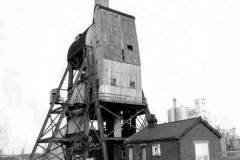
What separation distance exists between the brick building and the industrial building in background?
6604cm

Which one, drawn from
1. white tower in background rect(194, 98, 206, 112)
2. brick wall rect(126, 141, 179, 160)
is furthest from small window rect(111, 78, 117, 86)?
white tower in background rect(194, 98, 206, 112)

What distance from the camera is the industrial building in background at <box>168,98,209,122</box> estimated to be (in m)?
87.7

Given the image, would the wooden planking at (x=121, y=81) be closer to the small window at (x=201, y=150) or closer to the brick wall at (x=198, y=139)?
the brick wall at (x=198, y=139)

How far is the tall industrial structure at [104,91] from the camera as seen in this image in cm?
2711

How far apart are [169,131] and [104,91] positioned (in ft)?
28.5

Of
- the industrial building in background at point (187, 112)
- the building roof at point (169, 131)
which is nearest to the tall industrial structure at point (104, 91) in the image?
the building roof at point (169, 131)

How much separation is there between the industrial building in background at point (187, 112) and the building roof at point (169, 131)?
215ft

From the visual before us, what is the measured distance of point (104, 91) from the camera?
27000mm

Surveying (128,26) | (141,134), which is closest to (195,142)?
(141,134)

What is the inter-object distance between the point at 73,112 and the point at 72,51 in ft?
24.7

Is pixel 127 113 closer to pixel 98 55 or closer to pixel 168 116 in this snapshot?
pixel 98 55

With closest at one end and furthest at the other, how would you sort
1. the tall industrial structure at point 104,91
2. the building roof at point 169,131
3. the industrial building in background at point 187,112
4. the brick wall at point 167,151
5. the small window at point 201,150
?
the brick wall at point 167,151
the building roof at point 169,131
the small window at point 201,150
the tall industrial structure at point 104,91
the industrial building in background at point 187,112

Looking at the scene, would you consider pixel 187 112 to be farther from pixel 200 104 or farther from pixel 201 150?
pixel 201 150

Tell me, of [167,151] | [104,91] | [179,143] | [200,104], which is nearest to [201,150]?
[179,143]
